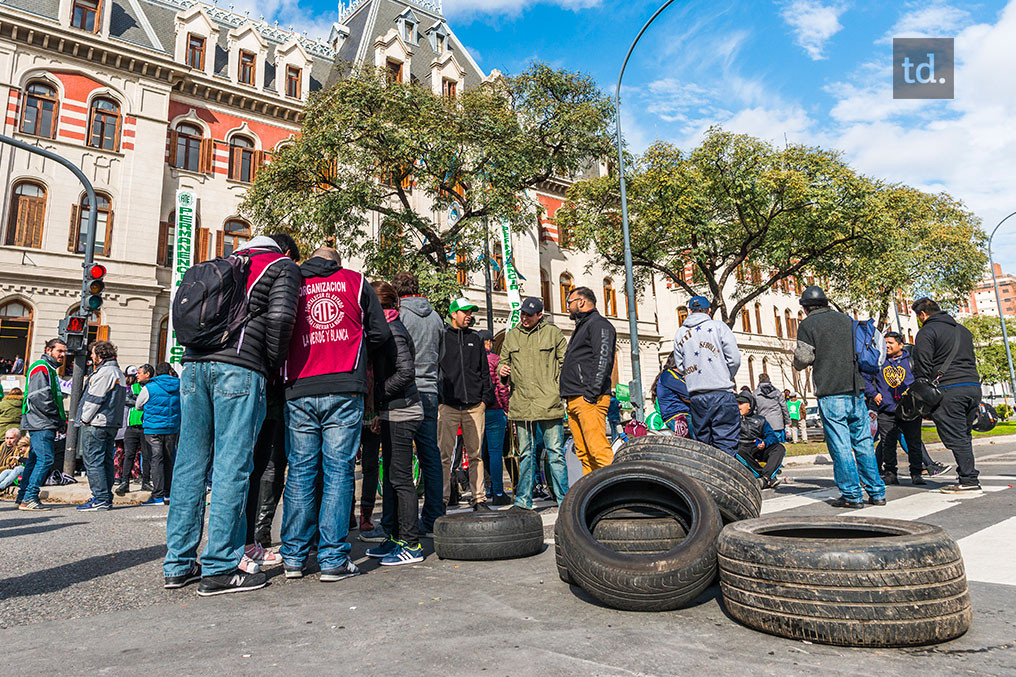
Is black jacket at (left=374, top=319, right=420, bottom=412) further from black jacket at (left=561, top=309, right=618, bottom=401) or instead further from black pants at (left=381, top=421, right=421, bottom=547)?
black jacket at (left=561, top=309, right=618, bottom=401)

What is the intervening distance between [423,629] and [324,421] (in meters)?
1.61

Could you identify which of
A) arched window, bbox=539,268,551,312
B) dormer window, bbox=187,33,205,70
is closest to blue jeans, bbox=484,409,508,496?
dormer window, bbox=187,33,205,70

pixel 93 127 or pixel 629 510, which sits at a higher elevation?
pixel 93 127

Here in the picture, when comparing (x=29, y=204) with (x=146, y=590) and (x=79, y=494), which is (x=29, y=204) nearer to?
(x=79, y=494)

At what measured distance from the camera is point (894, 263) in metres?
24.8

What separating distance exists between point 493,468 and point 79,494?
662 cm

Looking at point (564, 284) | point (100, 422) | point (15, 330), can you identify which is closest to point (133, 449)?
point (100, 422)

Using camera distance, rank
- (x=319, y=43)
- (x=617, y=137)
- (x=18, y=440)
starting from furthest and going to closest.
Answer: (x=319, y=43), (x=617, y=137), (x=18, y=440)

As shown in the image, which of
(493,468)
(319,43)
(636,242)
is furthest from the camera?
(319,43)

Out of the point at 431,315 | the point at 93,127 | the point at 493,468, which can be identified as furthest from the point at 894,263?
the point at 93,127

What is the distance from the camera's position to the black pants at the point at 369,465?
4.73m

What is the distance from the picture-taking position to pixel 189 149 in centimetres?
2347

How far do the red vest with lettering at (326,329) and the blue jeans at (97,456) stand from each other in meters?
5.90

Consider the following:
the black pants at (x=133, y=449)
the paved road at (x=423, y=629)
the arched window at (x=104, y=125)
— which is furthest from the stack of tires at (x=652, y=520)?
the arched window at (x=104, y=125)
